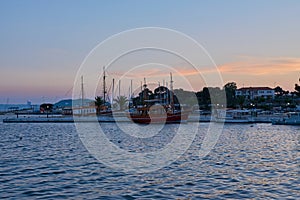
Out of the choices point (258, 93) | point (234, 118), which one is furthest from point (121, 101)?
point (258, 93)

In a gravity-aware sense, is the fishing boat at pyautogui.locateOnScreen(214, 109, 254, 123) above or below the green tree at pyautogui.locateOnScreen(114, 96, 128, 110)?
below

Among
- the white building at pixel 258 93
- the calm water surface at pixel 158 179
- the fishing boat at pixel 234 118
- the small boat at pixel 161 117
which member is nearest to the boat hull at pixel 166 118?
the small boat at pixel 161 117

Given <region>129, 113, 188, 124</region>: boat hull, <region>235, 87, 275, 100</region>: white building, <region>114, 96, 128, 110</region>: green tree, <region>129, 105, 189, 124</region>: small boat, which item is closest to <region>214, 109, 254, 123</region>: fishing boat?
<region>129, 113, 188, 124</region>: boat hull

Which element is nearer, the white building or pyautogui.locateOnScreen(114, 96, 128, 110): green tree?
pyautogui.locateOnScreen(114, 96, 128, 110): green tree

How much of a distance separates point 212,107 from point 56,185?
10773cm

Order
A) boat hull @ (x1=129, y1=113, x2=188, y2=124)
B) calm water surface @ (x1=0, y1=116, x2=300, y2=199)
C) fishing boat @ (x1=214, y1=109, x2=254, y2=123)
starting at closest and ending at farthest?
calm water surface @ (x1=0, y1=116, x2=300, y2=199) → boat hull @ (x1=129, y1=113, x2=188, y2=124) → fishing boat @ (x1=214, y1=109, x2=254, y2=123)

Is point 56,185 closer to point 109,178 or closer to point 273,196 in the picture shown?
point 109,178

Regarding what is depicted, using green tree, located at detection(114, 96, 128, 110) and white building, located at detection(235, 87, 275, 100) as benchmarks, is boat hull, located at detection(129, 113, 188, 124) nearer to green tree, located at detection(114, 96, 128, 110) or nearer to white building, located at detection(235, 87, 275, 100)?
green tree, located at detection(114, 96, 128, 110)

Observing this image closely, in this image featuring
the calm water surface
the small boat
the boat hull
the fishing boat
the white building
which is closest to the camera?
the calm water surface

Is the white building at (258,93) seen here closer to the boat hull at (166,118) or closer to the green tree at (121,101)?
the green tree at (121,101)

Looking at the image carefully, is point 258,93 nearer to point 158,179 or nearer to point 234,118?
point 234,118

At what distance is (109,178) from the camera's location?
19.8 meters

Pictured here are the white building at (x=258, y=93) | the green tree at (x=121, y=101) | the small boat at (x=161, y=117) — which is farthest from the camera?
the white building at (x=258, y=93)

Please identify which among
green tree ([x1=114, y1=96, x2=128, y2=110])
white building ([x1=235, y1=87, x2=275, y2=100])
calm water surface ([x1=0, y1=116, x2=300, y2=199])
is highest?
white building ([x1=235, y1=87, x2=275, y2=100])
